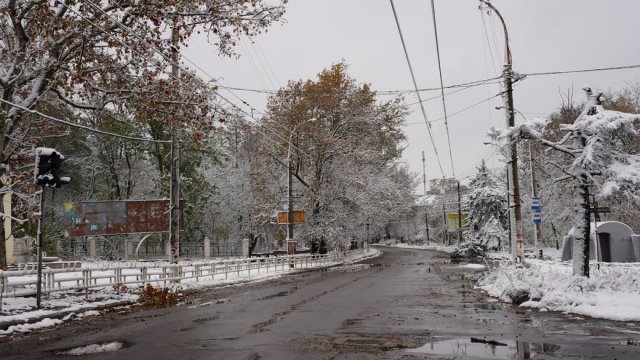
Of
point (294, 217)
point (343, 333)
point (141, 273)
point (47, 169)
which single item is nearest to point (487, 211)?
point (294, 217)

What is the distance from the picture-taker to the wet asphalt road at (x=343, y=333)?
7.84 metres

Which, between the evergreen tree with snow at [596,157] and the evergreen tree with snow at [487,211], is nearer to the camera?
the evergreen tree with snow at [596,157]

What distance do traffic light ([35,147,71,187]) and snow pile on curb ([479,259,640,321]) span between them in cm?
1249

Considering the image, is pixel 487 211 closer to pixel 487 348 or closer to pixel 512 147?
pixel 512 147

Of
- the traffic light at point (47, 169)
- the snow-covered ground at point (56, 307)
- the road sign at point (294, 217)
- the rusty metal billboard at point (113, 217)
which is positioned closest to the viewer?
the snow-covered ground at point (56, 307)

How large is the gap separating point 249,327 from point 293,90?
3749 cm

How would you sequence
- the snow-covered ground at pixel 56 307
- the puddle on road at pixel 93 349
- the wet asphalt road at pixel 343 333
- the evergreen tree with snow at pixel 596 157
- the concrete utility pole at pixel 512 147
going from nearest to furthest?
1. the wet asphalt road at pixel 343 333
2. the puddle on road at pixel 93 349
3. the snow-covered ground at pixel 56 307
4. the evergreen tree with snow at pixel 596 157
5. the concrete utility pole at pixel 512 147

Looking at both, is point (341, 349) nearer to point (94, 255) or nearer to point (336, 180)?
point (336, 180)

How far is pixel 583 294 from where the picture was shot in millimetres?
12484

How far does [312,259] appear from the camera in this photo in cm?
4125

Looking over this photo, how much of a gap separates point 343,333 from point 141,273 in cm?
1202

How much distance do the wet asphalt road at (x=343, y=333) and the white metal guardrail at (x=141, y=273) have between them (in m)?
2.32

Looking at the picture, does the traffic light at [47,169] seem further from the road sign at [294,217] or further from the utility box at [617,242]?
the road sign at [294,217]

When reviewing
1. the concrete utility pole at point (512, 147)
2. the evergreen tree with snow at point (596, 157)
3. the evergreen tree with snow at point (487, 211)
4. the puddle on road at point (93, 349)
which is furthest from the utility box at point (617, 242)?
the evergreen tree with snow at point (487, 211)
